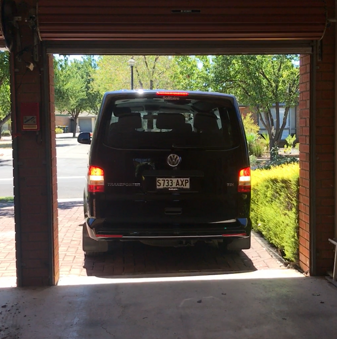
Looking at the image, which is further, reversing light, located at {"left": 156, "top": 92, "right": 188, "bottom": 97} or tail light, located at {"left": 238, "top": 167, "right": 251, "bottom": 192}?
reversing light, located at {"left": 156, "top": 92, "right": 188, "bottom": 97}

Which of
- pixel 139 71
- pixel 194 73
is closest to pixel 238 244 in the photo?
pixel 194 73

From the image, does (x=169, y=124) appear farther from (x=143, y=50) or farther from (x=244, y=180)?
(x=244, y=180)

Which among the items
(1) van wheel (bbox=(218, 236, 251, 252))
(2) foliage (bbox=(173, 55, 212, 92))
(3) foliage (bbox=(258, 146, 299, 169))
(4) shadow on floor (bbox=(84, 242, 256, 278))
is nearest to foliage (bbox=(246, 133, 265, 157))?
(2) foliage (bbox=(173, 55, 212, 92))

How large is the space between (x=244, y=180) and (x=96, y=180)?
62.6 inches

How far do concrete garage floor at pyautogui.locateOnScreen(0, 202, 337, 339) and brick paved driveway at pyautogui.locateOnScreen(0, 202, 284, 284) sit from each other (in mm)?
25

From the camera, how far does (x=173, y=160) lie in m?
5.21

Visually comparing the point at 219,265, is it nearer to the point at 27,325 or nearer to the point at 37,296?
the point at 37,296

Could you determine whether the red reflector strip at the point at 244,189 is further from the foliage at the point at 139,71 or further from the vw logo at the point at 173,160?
the foliage at the point at 139,71

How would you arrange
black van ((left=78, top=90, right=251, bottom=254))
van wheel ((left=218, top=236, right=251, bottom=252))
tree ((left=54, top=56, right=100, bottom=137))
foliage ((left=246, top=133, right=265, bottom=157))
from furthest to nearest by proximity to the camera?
tree ((left=54, top=56, right=100, bottom=137)), foliage ((left=246, top=133, right=265, bottom=157)), van wheel ((left=218, top=236, right=251, bottom=252)), black van ((left=78, top=90, right=251, bottom=254))

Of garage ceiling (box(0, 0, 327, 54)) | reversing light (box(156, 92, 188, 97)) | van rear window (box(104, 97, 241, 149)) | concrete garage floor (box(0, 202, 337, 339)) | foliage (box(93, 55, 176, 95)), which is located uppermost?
foliage (box(93, 55, 176, 95))

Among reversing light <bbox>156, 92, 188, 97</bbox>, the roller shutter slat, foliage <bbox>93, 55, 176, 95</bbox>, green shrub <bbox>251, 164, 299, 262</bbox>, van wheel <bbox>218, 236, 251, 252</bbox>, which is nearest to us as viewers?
the roller shutter slat

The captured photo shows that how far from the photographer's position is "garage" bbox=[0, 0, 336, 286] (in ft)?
15.4

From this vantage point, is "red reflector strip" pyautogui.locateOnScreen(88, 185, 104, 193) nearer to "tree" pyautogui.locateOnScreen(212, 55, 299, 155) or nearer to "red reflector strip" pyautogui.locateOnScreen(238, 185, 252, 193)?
"red reflector strip" pyautogui.locateOnScreen(238, 185, 252, 193)

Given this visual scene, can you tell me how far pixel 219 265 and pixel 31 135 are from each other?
297cm
